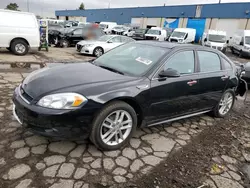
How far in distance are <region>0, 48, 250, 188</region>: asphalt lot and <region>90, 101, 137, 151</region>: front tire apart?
0.49ft

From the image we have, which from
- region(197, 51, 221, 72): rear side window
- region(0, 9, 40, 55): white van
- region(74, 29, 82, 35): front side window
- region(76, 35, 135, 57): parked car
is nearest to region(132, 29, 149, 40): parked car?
region(74, 29, 82, 35): front side window

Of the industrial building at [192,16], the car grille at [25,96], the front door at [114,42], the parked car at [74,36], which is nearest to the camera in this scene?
the car grille at [25,96]

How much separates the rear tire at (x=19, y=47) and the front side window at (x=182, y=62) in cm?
863

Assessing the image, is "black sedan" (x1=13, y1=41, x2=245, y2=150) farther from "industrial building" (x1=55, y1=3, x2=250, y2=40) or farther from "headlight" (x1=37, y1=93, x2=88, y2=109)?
"industrial building" (x1=55, y1=3, x2=250, y2=40)

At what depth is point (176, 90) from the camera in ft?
11.6

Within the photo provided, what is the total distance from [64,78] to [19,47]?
8271 millimetres

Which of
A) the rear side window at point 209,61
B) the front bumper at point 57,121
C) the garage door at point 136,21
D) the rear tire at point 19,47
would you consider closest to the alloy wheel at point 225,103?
the rear side window at point 209,61

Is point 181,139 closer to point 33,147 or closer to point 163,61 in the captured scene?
point 163,61

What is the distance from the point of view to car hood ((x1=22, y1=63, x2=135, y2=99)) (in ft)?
9.33

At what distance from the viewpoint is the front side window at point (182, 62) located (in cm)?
355

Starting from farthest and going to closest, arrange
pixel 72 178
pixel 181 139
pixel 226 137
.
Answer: pixel 226 137
pixel 181 139
pixel 72 178

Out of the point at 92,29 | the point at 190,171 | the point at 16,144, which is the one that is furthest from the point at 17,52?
the point at 190,171

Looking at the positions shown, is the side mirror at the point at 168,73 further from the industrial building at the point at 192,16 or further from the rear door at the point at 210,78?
the industrial building at the point at 192,16

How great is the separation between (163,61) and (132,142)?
1.34 metres
